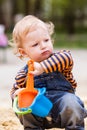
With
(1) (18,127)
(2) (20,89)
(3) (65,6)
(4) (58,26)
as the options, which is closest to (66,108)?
(2) (20,89)

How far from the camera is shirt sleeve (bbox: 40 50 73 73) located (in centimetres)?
425

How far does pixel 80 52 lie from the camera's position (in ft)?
68.4

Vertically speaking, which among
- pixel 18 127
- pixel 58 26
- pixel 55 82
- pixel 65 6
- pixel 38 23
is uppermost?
pixel 38 23

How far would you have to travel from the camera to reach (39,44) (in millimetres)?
4410

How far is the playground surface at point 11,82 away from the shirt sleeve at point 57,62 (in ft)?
4.99

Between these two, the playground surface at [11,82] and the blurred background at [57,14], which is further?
the blurred background at [57,14]

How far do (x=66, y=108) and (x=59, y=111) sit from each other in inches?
3.5

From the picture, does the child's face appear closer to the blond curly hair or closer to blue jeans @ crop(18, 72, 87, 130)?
the blond curly hair

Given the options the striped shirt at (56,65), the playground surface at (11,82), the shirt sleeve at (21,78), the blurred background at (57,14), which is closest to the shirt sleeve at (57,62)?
the striped shirt at (56,65)

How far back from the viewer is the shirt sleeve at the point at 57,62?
4.25 metres

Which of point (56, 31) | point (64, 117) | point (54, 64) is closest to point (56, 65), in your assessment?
point (54, 64)

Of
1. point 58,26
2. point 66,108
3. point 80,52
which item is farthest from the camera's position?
point 58,26

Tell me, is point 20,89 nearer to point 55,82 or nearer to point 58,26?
point 55,82

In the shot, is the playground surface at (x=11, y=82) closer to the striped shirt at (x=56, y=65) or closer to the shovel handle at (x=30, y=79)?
the striped shirt at (x=56, y=65)
